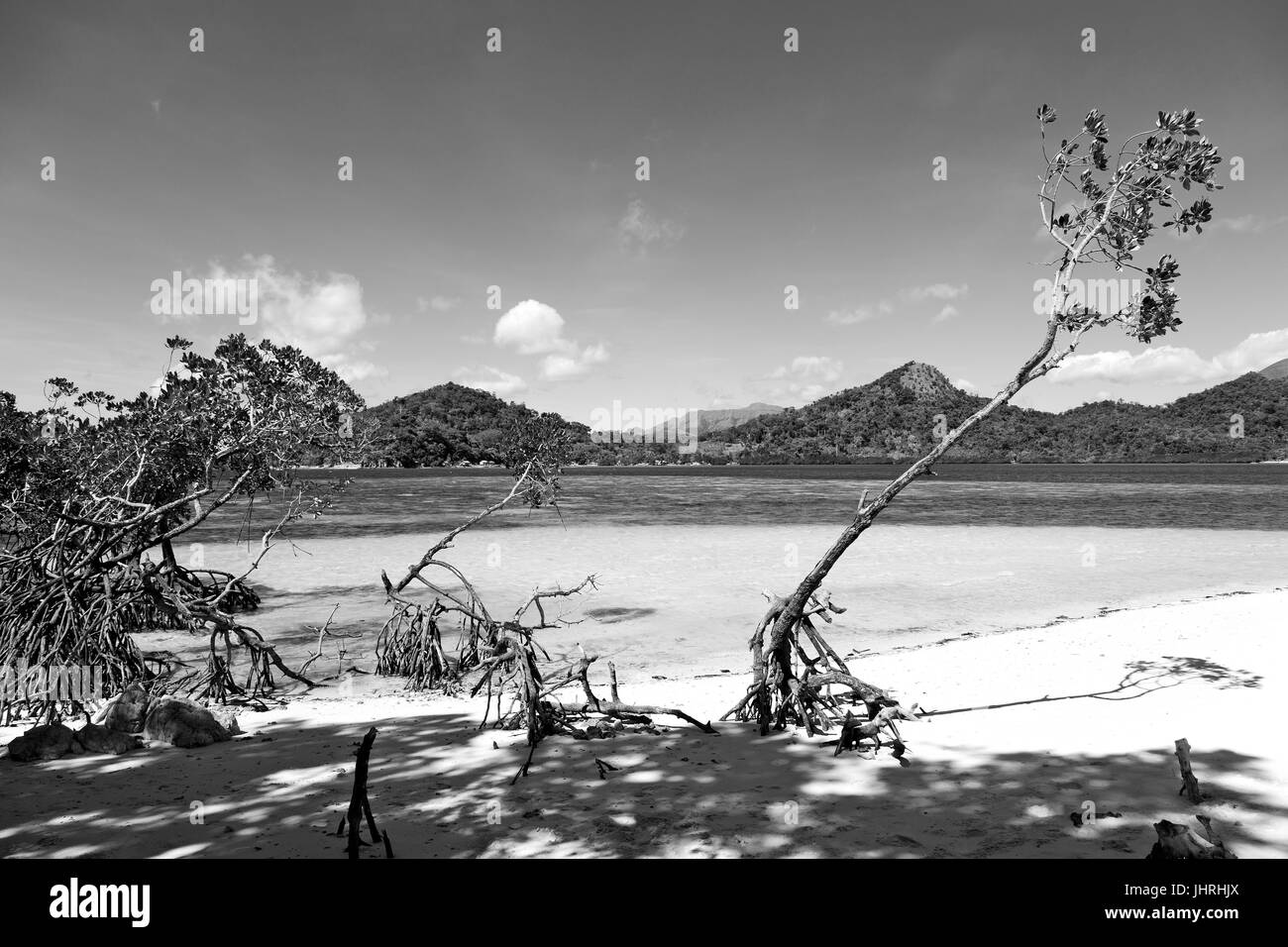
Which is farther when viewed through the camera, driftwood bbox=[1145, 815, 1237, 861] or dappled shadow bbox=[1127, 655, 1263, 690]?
dappled shadow bbox=[1127, 655, 1263, 690]

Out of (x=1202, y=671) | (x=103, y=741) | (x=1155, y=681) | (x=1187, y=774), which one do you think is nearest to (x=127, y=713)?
(x=103, y=741)

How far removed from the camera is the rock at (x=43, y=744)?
182 inches

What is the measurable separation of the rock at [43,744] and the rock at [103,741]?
3.2 inches

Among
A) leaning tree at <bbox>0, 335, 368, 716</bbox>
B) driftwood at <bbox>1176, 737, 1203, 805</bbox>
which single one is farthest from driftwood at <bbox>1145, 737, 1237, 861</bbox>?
leaning tree at <bbox>0, 335, 368, 716</bbox>

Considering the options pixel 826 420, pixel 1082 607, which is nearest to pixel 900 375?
pixel 826 420

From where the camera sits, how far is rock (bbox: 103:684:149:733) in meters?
5.34

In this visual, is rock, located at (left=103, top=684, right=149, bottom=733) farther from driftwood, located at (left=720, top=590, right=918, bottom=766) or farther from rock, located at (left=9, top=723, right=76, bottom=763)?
driftwood, located at (left=720, top=590, right=918, bottom=766)

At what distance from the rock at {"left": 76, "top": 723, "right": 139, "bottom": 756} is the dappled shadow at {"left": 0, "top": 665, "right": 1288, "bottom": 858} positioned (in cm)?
16

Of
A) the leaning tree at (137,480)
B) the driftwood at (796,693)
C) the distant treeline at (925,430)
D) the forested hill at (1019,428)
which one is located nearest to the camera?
the driftwood at (796,693)

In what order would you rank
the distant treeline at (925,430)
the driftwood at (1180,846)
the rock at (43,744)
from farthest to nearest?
the distant treeline at (925,430), the rock at (43,744), the driftwood at (1180,846)

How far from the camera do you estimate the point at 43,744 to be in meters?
4.68

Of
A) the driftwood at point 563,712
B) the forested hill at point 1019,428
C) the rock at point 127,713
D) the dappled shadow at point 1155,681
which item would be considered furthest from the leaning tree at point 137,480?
the forested hill at point 1019,428

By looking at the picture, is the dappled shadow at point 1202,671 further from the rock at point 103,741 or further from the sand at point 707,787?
the rock at point 103,741

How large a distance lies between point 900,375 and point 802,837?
661 ft
